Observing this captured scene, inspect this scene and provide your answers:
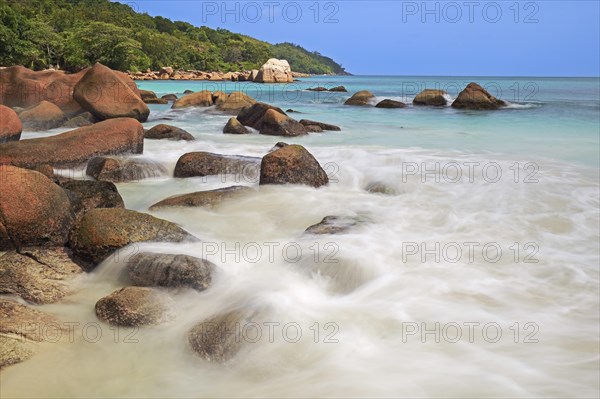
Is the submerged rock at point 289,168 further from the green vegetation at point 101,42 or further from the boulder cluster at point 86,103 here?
the green vegetation at point 101,42

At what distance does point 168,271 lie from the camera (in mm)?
3637

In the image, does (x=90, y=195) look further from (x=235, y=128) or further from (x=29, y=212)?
(x=235, y=128)

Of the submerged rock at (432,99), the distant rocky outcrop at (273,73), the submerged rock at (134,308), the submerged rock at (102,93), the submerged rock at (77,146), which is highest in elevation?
the distant rocky outcrop at (273,73)

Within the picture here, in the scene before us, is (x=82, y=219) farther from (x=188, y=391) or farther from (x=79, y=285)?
(x=188, y=391)

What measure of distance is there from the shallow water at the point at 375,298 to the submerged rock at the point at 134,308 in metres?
0.08

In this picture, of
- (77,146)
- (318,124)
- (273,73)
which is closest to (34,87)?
(318,124)

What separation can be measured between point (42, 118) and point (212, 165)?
7091mm

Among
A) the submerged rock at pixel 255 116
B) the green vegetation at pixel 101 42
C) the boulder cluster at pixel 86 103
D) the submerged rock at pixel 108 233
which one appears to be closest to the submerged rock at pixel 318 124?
the submerged rock at pixel 255 116

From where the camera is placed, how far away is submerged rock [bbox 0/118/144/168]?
6.87 metres

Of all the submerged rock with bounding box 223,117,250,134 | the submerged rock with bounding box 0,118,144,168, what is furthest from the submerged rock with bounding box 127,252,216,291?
the submerged rock with bounding box 223,117,250,134

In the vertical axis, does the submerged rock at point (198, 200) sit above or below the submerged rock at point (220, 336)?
above

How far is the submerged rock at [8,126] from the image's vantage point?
8352 millimetres

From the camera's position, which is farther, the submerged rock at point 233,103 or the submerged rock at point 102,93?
the submerged rock at point 233,103

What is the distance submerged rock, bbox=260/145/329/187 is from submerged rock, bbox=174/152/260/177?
672 millimetres
